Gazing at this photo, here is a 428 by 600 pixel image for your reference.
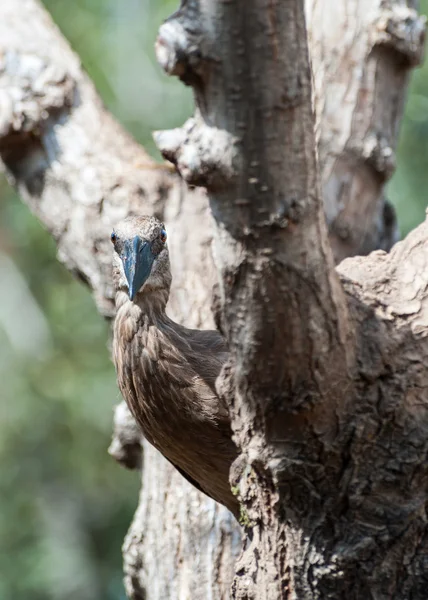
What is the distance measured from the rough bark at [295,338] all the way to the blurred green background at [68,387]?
14.5 feet

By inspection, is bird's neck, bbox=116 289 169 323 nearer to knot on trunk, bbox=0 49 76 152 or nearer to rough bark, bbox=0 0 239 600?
Answer: rough bark, bbox=0 0 239 600

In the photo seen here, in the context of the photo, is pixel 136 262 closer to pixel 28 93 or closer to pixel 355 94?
pixel 28 93

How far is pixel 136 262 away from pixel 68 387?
14.8ft

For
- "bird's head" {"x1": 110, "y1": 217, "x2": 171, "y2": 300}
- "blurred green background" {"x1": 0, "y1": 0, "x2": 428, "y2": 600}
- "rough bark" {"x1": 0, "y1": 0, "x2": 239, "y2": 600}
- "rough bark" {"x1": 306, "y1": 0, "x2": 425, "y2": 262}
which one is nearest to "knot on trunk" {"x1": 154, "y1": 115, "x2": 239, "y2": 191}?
"bird's head" {"x1": 110, "y1": 217, "x2": 171, "y2": 300}

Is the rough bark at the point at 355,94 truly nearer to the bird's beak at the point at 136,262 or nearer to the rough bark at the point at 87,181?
the rough bark at the point at 87,181

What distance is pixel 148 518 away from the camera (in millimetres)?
2961

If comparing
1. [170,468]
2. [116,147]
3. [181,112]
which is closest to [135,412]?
[170,468]

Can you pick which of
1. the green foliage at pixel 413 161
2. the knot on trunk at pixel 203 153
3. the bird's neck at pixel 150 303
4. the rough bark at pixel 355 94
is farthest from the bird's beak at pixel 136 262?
the green foliage at pixel 413 161

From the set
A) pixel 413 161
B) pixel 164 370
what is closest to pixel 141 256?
pixel 164 370

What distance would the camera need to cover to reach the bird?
2.57 metres

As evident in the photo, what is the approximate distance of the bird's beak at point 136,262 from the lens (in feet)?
8.39

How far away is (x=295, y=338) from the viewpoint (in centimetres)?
170

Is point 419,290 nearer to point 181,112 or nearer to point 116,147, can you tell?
point 116,147

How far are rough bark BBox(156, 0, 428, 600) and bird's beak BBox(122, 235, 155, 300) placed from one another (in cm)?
67
